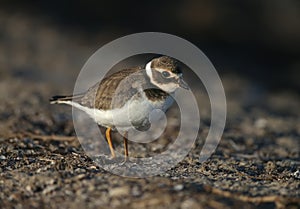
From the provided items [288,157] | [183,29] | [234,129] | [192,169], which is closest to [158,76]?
[192,169]

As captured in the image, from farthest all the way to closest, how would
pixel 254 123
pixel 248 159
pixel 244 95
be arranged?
1. pixel 244 95
2. pixel 254 123
3. pixel 248 159

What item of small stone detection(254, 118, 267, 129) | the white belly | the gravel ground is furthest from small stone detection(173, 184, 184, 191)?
small stone detection(254, 118, 267, 129)

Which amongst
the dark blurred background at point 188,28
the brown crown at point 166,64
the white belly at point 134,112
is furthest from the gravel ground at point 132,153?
the dark blurred background at point 188,28

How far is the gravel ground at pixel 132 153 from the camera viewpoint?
4676 mm

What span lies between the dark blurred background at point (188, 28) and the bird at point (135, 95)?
8664 mm

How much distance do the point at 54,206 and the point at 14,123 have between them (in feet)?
12.1

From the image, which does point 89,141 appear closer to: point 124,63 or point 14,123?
point 14,123

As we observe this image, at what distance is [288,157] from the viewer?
25.4 feet

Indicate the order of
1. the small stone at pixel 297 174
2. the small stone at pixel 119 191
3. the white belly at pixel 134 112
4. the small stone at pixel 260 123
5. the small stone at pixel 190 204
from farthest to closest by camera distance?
the small stone at pixel 260 123
the small stone at pixel 297 174
the white belly at pixel 134 112
the small stone at pixel 119 191
the small stone at pixel 190 204

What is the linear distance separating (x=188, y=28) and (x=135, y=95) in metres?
12.9

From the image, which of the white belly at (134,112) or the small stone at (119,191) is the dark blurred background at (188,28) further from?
the small stone at (119,191)

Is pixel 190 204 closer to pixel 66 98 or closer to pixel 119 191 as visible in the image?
pixel 119 191

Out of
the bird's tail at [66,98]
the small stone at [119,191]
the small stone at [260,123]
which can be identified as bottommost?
the small stone at [119,191]

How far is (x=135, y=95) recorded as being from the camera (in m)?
5.66
